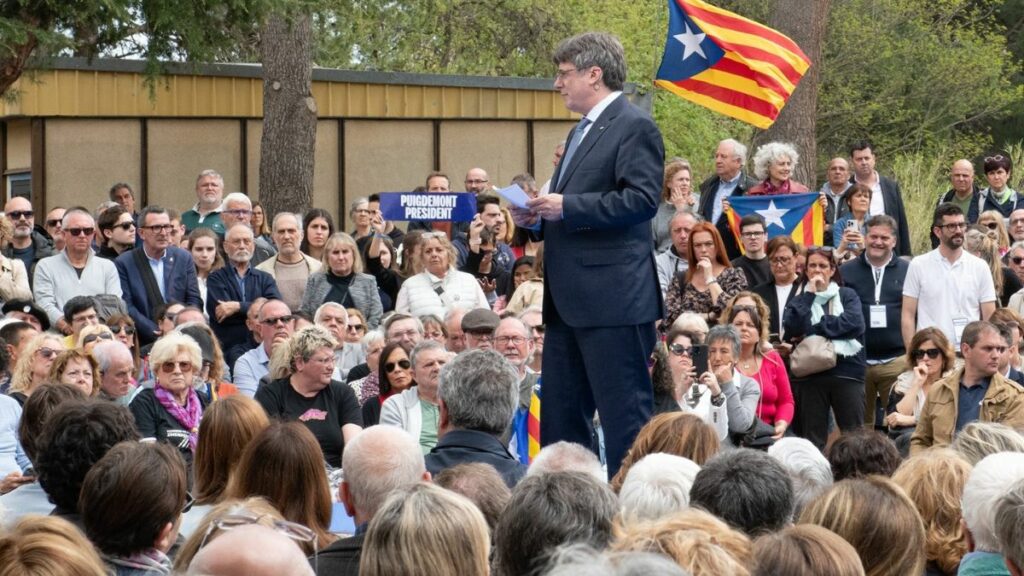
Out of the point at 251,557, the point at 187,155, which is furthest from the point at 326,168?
the point at 251,557

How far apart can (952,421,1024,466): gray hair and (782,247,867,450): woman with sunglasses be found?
202 inches

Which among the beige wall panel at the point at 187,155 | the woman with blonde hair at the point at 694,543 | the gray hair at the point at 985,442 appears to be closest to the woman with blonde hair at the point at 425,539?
the woman with blonde hair at the point at 694,543

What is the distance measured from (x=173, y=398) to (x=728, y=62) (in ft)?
21.7

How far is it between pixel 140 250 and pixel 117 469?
7184mm

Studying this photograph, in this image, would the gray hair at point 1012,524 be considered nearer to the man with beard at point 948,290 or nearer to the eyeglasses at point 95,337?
the eyeglasses at point 95,337

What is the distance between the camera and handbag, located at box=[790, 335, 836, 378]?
36.5ft

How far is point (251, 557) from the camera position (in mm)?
3197

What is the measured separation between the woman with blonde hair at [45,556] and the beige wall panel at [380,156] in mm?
17341

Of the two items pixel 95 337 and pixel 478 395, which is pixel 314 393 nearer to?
pixel 95 337

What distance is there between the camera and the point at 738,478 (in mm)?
4719

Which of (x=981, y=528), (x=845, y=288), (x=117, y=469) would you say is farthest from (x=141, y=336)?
(x=981, y=528)

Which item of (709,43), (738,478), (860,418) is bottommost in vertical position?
(860,418)

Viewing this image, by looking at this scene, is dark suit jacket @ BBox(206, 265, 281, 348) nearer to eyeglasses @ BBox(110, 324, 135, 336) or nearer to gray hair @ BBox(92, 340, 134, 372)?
eyeglasses @ BBox(110, 324, 135, 336)

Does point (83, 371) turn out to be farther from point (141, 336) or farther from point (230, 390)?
point (141, 336)
